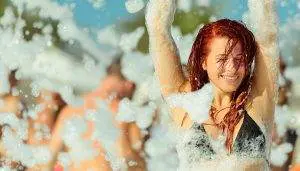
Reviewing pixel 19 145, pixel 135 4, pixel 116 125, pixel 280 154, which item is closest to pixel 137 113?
pixel 116 125

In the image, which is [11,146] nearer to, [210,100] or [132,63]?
[132,63]

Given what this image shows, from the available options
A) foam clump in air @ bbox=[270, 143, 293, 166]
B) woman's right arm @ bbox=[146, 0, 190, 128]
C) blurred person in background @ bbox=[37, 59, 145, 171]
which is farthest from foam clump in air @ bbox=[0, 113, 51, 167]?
woman's right arm @ bbox=[146, 0, 190, 128]

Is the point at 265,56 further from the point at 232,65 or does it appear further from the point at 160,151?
the point at 160,151

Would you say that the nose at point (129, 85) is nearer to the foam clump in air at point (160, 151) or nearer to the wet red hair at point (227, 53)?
the foam clump in air at point (160, 151)

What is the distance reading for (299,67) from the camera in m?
3.53

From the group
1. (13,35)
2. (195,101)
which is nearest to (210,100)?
(195,101)

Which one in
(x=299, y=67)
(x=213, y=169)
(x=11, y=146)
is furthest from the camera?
(x=299, y=67)

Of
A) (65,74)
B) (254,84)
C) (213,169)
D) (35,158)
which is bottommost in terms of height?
(35,158)

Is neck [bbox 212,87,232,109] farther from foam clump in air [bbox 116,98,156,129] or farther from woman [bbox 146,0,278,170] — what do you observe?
foam clump in air [bbox 116,98,156,129]

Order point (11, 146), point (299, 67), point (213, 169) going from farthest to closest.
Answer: point (299, 67), point (11, 146), point (213, 169)

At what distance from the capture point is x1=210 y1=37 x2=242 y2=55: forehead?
138cm

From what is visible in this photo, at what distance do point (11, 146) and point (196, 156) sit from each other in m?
1.94

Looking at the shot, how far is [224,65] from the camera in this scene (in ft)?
4.57

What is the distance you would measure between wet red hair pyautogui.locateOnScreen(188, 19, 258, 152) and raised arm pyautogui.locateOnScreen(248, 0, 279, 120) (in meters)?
0.02
